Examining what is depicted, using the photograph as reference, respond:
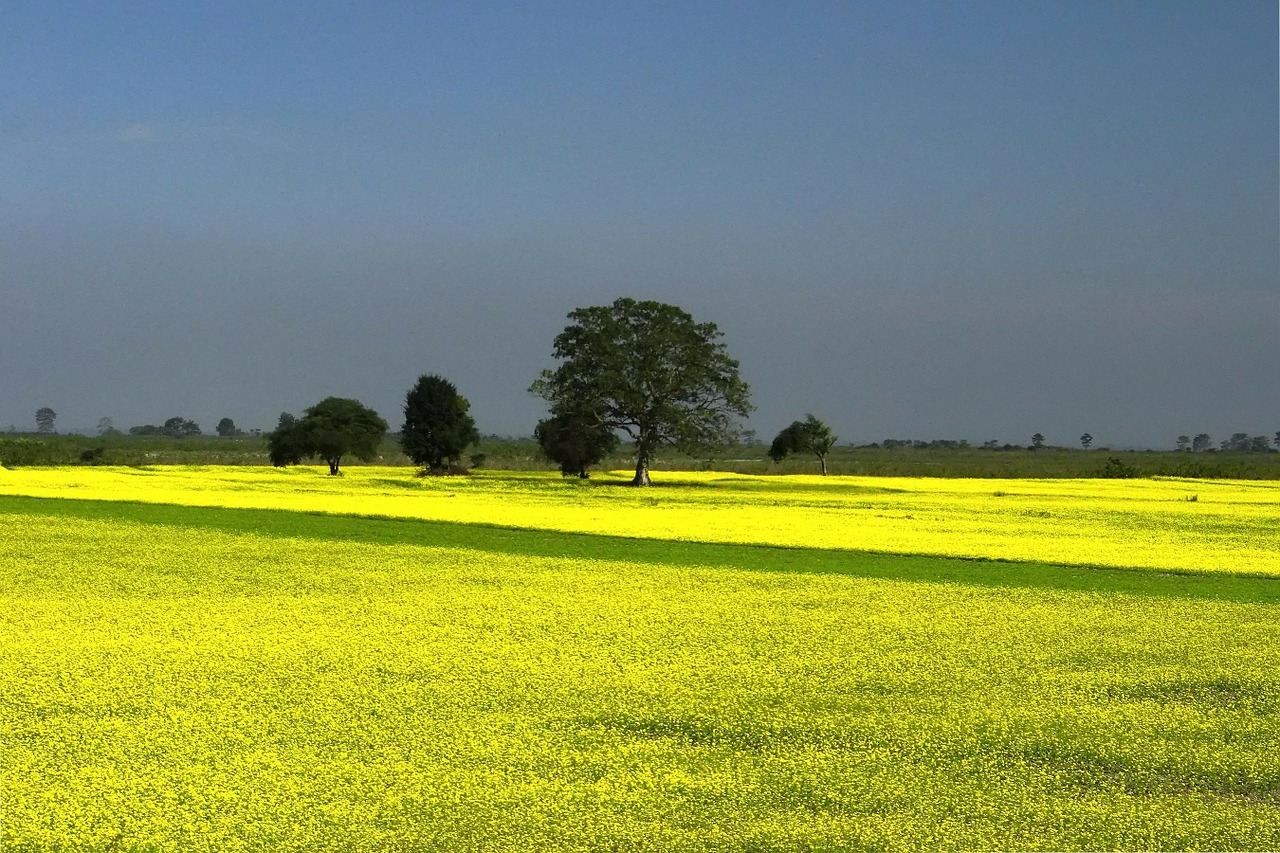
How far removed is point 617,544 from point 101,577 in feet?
34.5

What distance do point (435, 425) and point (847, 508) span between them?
137 feet

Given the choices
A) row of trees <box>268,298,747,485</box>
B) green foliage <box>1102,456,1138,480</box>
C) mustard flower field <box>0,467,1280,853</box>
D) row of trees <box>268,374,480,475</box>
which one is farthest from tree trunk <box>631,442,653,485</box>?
mustard flower field <box>0,467,1280,853</box>

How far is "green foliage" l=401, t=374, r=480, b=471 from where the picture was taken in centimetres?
7294

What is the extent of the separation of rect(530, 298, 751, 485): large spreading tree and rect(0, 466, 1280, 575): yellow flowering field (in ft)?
11.1

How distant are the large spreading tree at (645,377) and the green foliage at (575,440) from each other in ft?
1.84

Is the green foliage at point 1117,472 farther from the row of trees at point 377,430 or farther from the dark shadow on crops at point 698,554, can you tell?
the dark shadow on crops at point 698,554

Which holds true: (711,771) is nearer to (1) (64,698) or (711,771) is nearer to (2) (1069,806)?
(2) (1069,806)

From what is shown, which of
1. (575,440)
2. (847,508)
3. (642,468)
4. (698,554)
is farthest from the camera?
(575,440)

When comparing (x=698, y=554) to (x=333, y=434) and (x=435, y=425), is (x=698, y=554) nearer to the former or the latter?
(x=333, y=434)

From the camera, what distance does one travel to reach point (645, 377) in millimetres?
60719

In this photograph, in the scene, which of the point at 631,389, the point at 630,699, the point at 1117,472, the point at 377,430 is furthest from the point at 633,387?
the point at 630,699

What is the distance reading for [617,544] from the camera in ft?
76.7

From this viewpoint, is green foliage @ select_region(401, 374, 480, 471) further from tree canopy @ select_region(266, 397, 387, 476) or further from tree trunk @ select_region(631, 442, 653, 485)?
tree trunk @ select_region(631, 442, 653, 485)

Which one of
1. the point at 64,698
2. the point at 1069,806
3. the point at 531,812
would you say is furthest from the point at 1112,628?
the point at 64,698
